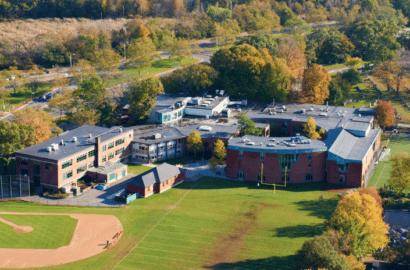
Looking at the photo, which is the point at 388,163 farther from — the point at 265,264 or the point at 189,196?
the point at 265,264

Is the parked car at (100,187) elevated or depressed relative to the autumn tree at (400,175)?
depressed

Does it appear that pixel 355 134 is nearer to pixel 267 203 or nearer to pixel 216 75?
pixel 267 203

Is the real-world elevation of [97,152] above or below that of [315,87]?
below

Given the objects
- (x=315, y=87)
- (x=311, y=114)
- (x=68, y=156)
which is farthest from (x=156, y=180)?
(x=315, y=87)

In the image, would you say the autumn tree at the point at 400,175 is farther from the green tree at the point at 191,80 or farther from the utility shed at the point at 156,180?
the green tree at the point at 191,80

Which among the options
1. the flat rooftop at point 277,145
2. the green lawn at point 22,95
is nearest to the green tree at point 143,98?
the flat rooftop at point 277,145

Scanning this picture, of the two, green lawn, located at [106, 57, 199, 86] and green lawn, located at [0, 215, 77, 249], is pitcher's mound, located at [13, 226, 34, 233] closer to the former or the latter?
green lawn, located at [0, 215, 77, 249]
